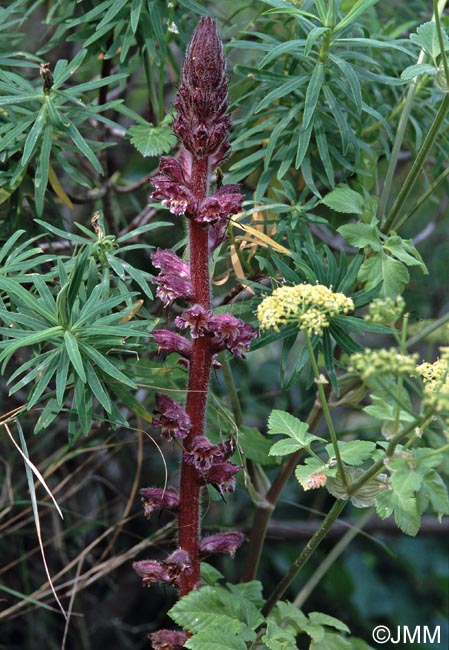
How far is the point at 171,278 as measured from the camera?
44.1 inches

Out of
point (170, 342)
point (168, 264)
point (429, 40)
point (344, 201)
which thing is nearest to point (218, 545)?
point (170, 342)

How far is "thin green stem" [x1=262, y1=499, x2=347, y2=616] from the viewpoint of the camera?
1.08m

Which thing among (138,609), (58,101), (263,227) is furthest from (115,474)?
(58,101)

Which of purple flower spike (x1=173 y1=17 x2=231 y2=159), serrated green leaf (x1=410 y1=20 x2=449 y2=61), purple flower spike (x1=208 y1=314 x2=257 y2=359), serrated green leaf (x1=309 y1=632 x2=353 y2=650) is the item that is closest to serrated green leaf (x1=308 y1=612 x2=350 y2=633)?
serrated green leaf (x1=309 y1=632 x2=353 y2=650)

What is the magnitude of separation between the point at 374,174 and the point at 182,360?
1.97 ft

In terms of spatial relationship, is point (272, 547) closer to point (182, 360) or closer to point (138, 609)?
point (138, 609)

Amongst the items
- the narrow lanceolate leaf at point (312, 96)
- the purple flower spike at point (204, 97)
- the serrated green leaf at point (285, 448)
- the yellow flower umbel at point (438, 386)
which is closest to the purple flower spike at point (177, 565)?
the serrated green leaf at point (285, 448)

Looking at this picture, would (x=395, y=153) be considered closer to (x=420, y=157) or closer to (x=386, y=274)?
(x=420, y=157)

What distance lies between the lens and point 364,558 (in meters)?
2.28

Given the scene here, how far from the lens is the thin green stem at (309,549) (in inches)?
42.7

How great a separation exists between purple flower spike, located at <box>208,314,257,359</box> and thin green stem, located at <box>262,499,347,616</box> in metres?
0.24

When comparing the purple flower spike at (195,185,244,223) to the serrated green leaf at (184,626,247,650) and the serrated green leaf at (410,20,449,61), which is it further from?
the serrated green leaf at (184,626,247,650)

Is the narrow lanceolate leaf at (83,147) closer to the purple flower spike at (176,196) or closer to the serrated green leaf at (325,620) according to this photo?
the purple flower spike at (176,196)

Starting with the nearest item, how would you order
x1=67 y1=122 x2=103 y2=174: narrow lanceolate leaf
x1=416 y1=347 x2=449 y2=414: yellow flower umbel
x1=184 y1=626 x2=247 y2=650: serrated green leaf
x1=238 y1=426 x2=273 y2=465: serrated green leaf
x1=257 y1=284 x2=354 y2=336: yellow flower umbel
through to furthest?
x1=416 y1=347 x2=449 y2=414: yellow flower umbel → x1=257 y1=284 x2=354 y2=336: yellow flower umbel → x1=184 y1=626 x2=247 y2=650: serrated green leaf → x1=67 y1=122 x2=103 y2=174: narrow lanceolate leaf → x1=238 y1=426 x2=273 y2=465: serrated green leaf
